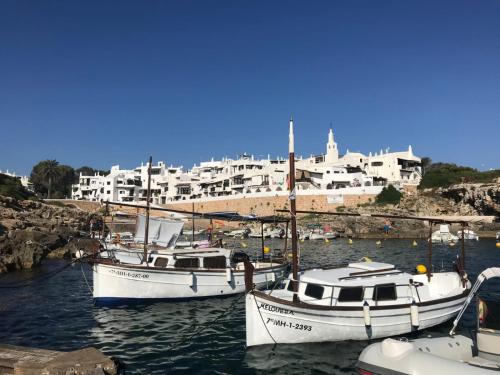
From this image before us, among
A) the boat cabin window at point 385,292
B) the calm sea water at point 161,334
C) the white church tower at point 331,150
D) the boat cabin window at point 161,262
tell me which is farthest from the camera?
the white church tower at point 331,150

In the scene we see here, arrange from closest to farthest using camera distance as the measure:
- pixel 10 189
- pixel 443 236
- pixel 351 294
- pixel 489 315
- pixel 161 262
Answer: pixel 489 315, pixel 351 294, pixel 161 262, pixel 443 236, pixel 10 189

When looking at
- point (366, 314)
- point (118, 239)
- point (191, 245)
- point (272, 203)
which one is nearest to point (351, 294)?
point (366, 314)

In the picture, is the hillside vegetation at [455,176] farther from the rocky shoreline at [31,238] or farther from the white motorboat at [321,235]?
the rocky shoreline at [31,238]

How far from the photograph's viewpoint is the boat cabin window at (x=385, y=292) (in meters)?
Result: 15.4

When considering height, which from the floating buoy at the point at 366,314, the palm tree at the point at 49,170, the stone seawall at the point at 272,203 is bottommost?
the floating buoy at the point at 366,314

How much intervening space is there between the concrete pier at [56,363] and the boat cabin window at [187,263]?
1356 cm

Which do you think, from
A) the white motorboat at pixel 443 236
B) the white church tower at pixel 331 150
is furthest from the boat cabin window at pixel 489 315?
the white church tower at pixel 331 150

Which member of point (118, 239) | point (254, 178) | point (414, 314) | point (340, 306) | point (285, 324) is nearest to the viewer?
point (285, 324)

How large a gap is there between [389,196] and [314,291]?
75.7 metres

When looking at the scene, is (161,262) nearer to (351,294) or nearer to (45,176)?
(351,294)

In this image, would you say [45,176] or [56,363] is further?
[45,176]

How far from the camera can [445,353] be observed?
1061 cm

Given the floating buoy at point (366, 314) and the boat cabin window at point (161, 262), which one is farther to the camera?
the boat cabin window at point (161, 262)

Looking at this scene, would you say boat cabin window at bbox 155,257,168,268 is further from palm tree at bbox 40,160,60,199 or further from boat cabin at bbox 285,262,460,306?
palm tree at bbox 40,160,60,199
